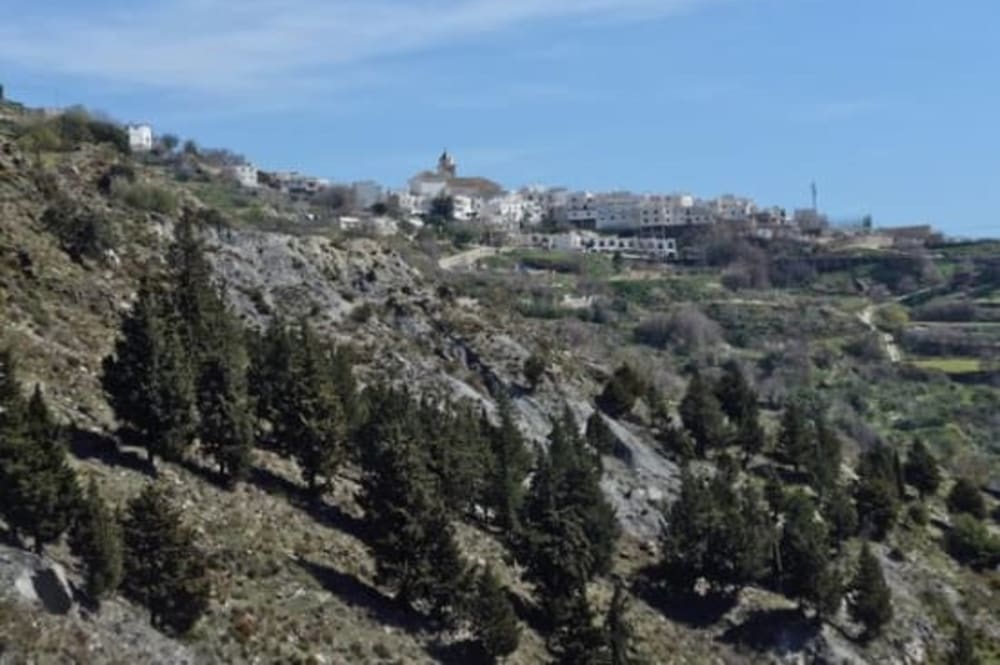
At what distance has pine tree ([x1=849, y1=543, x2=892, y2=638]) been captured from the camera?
52906 millimetres

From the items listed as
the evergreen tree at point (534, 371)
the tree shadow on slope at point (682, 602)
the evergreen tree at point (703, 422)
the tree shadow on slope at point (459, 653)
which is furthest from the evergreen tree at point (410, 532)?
the evergreen tree at point (703, 422)

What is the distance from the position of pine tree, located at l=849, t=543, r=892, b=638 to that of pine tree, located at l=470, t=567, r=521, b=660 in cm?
1954

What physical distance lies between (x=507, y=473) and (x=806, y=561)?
12.0 meters

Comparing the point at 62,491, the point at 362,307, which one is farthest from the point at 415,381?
the point at 62,491

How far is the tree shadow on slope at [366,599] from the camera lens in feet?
125

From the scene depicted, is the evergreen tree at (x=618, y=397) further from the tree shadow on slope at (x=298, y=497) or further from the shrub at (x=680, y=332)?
the shrub at (x=680, y=332)

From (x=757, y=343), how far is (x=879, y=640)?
72499mm

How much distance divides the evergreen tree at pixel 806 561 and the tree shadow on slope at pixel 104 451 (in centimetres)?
2561

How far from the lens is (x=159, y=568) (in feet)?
104

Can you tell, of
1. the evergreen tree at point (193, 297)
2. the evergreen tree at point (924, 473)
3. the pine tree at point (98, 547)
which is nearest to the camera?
the pine tree at point (98, 547)

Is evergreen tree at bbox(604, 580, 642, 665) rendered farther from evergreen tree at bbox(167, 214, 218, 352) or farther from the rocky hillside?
evergreen tree at bbox(167, 214, 218, 352)

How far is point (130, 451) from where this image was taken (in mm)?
39594

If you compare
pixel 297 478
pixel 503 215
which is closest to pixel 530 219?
pixel 503 215

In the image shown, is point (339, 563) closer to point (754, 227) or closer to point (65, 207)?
point (65, 207)
